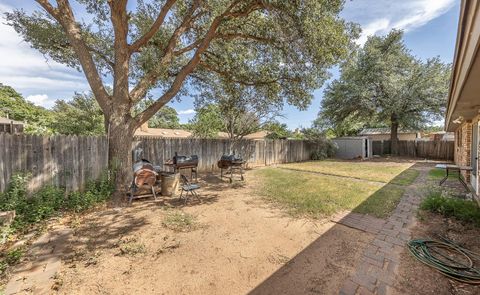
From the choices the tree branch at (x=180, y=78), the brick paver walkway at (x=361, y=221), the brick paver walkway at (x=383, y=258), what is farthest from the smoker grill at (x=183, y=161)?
the brick paver walkway at (x=383, y=258)

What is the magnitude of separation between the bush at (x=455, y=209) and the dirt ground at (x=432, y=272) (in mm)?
264

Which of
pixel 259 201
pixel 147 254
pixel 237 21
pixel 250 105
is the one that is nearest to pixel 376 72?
pixel 250 105

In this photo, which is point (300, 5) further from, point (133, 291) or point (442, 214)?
point (133, 291)

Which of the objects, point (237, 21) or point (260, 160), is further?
point (260, 160)

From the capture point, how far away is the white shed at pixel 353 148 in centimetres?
1661

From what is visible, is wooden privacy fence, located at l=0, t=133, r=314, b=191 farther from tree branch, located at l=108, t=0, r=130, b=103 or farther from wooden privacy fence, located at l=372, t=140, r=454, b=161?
wooden privacy fence, located at l=372, t=140, r=454, b=161

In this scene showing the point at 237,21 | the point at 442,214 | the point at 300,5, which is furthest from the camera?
the point at 237,21

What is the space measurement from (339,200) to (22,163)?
728 centimetres

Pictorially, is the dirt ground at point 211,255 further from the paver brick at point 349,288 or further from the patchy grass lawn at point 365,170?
the patchy grass lawn at point 365,170

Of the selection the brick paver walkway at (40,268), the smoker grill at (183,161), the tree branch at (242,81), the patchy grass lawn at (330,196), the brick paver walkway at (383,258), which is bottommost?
the brick paver walkway at (40,268)

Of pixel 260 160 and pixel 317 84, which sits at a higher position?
pixel 317 84

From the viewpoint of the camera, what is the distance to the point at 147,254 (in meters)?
2.79

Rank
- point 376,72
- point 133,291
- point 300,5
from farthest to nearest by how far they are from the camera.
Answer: point 376,72
point 300,5
point 133,291

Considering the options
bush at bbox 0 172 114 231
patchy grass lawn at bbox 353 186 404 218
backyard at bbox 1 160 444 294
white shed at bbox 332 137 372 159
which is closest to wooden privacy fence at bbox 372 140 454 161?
white shed at bbox 332 137 372 159
